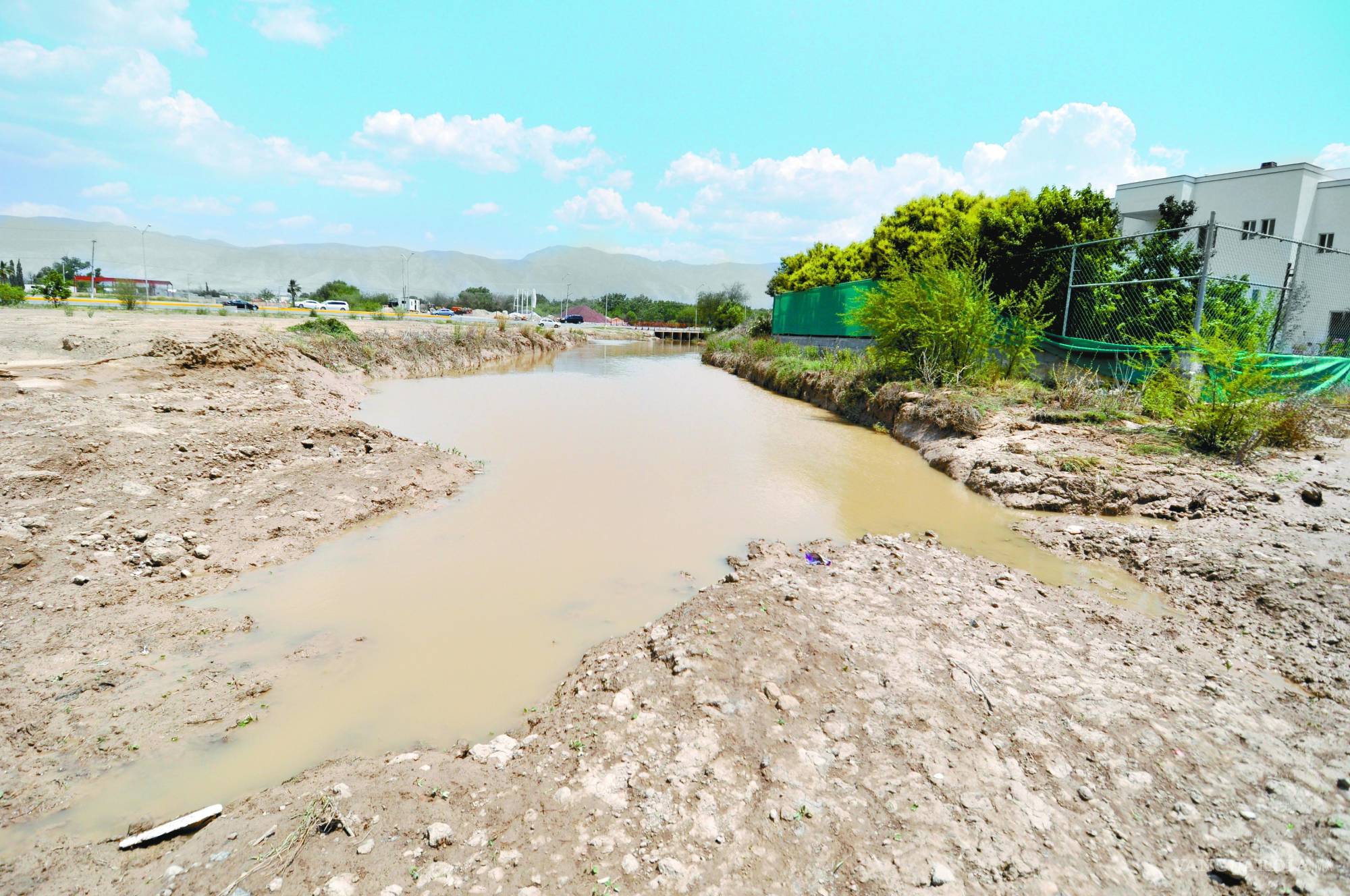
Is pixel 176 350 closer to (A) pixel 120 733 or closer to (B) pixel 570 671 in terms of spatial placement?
(A) pixel 120 733

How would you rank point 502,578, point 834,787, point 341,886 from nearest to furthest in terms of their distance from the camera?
point 341,886 → point 834,787 → point 502,578

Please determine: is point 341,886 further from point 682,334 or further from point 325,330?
point 682,334

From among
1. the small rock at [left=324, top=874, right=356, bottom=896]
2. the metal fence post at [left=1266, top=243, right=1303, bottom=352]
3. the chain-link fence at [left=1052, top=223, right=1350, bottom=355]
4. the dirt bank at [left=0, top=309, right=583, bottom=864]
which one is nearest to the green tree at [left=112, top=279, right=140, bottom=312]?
the dirt bank at [left=0, top=309, right=583, bottom=864]

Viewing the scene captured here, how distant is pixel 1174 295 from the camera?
11.6m

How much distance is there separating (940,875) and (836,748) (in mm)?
742

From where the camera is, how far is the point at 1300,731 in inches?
126

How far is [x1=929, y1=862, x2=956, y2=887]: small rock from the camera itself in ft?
7.36

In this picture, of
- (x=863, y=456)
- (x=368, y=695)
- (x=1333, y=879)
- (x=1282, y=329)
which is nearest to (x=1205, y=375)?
(x=863, y=456)

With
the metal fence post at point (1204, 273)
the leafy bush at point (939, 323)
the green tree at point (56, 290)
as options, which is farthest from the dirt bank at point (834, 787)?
the green tree at point (56, 290)

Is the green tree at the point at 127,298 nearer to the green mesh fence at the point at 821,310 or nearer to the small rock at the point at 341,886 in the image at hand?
the green mesh fence at the point at 821,310

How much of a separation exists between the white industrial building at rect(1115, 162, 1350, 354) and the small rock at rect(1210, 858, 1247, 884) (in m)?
20.3

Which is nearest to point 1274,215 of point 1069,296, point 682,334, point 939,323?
point 1069,296

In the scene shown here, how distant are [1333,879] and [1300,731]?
3.89 feet

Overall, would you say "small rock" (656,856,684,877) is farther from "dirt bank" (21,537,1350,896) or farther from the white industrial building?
the white industrial building
